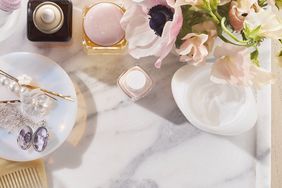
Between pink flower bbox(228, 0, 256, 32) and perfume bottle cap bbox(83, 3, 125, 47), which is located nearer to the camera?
pink flower bbox(228, 0, 256, 32)

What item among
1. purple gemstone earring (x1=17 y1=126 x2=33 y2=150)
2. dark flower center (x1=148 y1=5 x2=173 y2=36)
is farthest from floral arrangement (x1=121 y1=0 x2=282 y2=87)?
purple gemstone earring (x1=17 y1=126 x2=33 y2=150)

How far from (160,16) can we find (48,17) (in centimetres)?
21

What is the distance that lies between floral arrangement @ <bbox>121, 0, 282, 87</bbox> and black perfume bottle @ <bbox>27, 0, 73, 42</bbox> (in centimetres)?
12

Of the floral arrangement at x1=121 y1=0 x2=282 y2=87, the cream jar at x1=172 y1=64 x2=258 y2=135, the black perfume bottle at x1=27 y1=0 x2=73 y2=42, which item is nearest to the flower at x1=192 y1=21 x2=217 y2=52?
the floral arrangement at x1=121 y1=0 x2=282 y2=87

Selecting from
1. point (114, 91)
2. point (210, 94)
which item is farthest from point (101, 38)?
point (210, 94)

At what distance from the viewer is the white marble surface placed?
1.01m

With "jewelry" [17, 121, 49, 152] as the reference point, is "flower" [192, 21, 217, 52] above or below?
above

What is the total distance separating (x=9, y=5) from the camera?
0.94 metres

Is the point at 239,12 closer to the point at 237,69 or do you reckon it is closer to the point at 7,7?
the point at 237,69

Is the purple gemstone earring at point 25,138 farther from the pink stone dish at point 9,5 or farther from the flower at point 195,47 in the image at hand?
the flower at point 195,47

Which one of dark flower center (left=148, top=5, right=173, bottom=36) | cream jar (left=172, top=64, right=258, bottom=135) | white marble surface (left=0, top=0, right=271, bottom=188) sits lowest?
white marble surface (left=0, top=0, right=271, bottom=188)

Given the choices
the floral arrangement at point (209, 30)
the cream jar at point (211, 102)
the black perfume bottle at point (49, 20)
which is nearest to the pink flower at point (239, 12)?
the floral arrangement at point (209, 30)

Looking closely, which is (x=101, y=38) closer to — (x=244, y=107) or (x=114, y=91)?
(x=114, y=91)

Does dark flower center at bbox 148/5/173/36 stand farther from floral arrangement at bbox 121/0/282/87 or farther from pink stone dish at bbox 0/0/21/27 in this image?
pink stone dish at bbox 0/0/21/27
